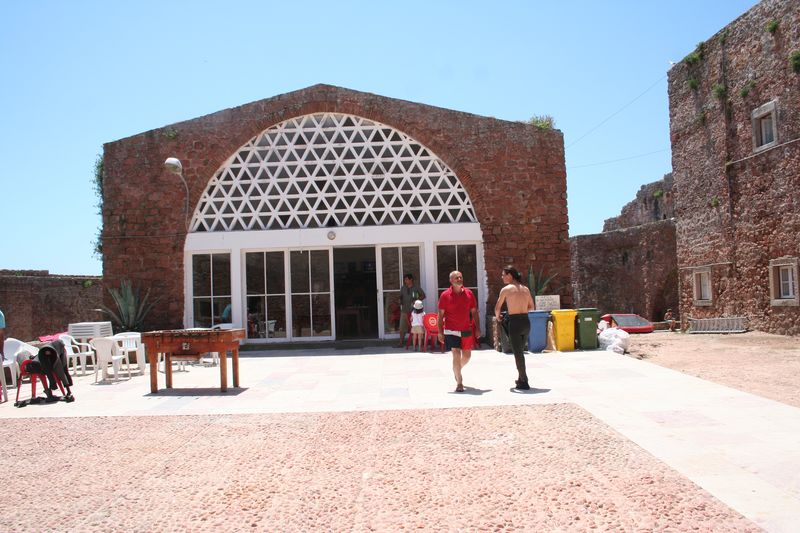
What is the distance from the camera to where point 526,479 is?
4691 millimetres

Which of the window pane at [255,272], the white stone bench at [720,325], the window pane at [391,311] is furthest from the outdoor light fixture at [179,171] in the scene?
the white stone bench at [720,325]

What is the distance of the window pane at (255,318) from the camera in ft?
46.9

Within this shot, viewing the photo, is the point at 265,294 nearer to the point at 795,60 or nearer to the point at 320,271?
the point at 320,271

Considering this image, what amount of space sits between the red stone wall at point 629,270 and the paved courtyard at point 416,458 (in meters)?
17.8

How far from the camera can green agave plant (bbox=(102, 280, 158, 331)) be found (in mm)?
13867

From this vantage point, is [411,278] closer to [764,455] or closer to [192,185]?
[192,185]

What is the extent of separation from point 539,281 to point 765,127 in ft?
24.6

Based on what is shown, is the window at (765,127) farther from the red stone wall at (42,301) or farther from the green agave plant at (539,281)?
the red stone wall at (42,301)

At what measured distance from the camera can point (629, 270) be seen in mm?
27219

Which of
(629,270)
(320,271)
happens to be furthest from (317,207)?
(629,270)

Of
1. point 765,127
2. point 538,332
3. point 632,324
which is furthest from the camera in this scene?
point 632,324

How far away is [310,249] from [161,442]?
8331mm

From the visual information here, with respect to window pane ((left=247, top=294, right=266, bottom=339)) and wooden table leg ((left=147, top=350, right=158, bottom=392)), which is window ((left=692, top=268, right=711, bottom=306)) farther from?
wooden table leg ((left=147, top=350, right=158, bottom=392))

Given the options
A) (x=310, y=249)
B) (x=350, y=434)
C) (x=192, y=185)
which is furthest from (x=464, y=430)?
(x=192, y=185)
